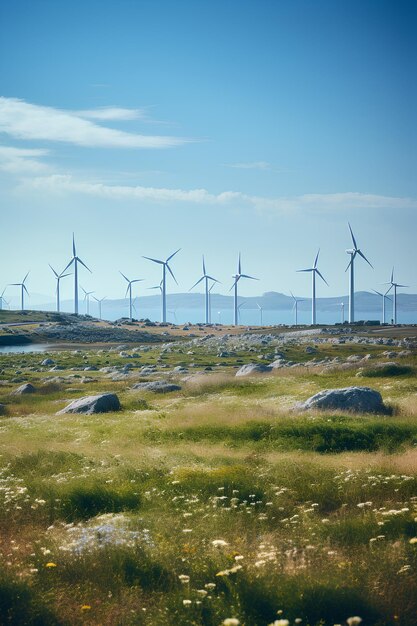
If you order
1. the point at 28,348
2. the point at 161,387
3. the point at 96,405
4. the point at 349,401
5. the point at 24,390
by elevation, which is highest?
the point at 349,401

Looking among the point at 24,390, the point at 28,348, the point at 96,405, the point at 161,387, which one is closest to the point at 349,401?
the point at 96,405

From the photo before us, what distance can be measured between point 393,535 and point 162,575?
4.50m

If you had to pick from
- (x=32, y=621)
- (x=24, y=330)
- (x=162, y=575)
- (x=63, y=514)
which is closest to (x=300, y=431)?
(x=63, y=514)

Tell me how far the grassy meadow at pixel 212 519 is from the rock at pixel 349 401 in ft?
3.97

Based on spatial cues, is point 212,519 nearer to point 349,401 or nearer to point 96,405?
point 349,401

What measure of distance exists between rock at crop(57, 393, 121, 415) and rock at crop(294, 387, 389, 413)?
34.1ft

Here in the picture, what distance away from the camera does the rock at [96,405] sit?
116ft

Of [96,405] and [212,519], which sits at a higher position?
[212,519]

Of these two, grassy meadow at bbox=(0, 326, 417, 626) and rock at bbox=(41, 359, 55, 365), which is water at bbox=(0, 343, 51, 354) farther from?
grassy meadow at bbox=(0, 326, 417, 626)

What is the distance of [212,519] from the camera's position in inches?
568

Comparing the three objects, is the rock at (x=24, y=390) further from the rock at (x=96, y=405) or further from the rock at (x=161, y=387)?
the rock at (x=96, y=405)

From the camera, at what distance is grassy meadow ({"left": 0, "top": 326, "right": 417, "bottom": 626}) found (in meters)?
10.6

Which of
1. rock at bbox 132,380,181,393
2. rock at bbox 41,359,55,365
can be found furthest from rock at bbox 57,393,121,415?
rock at bbox 41,359,55,365

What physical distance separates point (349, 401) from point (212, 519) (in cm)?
1673
